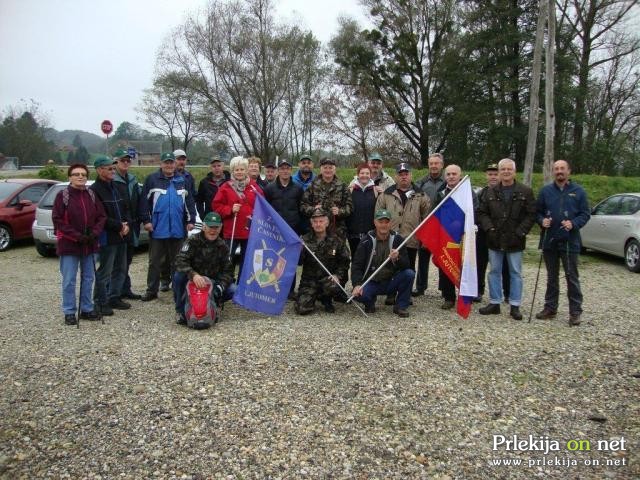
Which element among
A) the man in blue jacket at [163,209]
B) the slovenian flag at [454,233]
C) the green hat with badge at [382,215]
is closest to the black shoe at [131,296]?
the man in blue jacket at [163,209]

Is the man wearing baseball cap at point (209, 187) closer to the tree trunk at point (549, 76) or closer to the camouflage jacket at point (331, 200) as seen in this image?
the camouflage jacket at point (331, 200)

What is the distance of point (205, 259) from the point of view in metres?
5.98

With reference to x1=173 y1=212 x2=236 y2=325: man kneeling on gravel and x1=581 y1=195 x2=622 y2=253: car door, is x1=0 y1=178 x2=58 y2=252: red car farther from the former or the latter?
x1=581 y1=195 x2=622 y2=253: car door

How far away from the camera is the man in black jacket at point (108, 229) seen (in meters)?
6.13

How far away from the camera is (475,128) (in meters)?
27.7

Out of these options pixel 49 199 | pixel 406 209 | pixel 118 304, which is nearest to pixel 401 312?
pixel 406 209

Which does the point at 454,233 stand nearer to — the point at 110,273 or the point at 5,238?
the point at 110,273

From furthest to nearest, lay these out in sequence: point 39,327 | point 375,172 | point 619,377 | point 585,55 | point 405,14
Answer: point 405,14, point 585,55, point 375,172, point 39,327, point 619,377

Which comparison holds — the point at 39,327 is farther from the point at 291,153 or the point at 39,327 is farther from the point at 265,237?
the point at 291,153

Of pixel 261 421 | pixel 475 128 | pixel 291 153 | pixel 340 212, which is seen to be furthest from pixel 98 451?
pixel 291 153

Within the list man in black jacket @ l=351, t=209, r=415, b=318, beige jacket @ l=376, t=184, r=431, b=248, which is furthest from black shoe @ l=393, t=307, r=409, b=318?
beige jacket @ l=376, t=184, r=431, b=248

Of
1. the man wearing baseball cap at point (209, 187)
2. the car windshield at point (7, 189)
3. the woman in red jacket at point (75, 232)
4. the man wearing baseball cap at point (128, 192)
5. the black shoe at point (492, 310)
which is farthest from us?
the car windshield at point (7, 189)

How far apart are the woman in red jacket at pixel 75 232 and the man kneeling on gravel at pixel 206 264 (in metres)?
1.02

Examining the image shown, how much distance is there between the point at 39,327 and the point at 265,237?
284 cm
